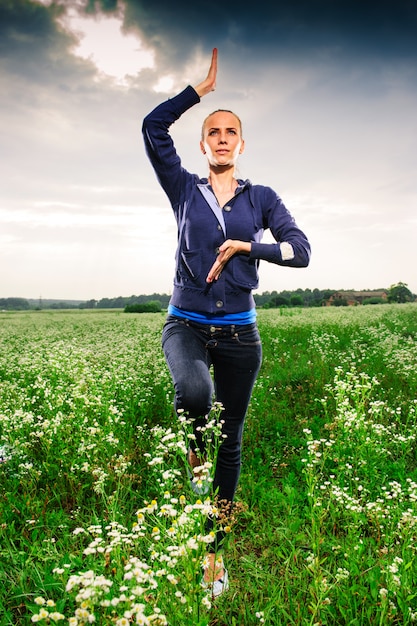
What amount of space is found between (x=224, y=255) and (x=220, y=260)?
0.14 ft

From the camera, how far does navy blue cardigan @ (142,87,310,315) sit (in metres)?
3.33

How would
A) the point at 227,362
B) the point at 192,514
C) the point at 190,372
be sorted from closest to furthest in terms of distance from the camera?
the point at 192,514 → the point at 190,372 → the point at 227,362

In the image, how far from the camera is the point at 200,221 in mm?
3408

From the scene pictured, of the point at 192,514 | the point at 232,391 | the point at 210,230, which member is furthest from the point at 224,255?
the point at 192,514

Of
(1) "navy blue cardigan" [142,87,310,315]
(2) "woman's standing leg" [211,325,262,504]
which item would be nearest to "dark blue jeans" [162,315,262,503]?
(2) "woman's standing leg" [211,325,262,504]

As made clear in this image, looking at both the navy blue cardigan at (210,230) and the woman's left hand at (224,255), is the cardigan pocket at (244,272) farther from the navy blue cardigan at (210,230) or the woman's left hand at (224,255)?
the woman's left hand at (224,255)

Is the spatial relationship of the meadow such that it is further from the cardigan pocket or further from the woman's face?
the woman's face

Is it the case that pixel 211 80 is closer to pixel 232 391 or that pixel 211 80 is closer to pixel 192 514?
pixel 232 391

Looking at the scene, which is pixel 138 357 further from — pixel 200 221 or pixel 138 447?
pixel 200 221

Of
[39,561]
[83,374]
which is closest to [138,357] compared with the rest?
[83,374]

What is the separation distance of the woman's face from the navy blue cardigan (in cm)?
19

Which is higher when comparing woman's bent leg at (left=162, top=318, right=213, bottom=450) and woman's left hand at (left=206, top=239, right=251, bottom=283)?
woman's left hand at (left=206, top=239, right=251, bottom=283)

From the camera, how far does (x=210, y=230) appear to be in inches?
133

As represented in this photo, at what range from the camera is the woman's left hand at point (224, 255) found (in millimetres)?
3168
